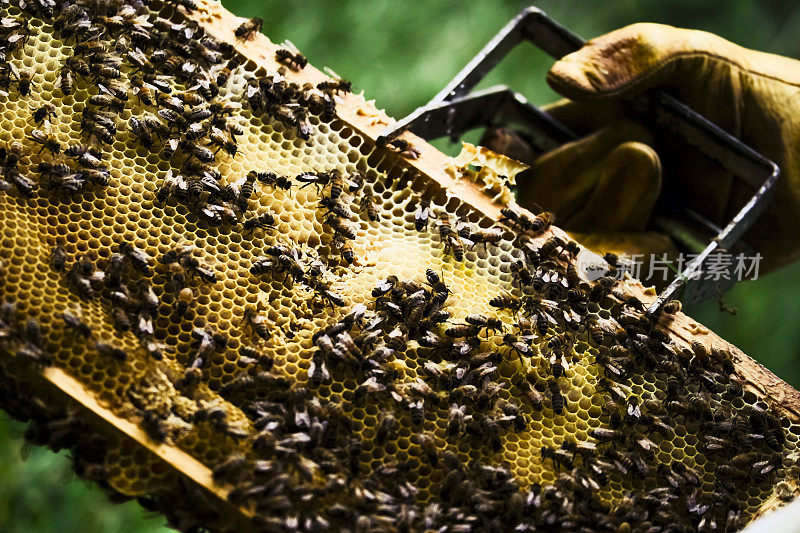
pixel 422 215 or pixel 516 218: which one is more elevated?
pixel 516 218

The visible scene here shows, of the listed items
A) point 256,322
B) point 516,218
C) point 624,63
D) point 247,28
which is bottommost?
point 256,322

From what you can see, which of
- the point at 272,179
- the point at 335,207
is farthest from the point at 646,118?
the point at 272,179

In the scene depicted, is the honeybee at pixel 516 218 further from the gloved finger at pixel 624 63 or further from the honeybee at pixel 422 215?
the gloved finger at pixel 624 63

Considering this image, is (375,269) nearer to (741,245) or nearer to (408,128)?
(408,128)

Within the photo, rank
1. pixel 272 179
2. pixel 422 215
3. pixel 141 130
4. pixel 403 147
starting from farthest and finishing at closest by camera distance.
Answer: pixel 403 147 → pixel 422 215 → pixel 272 179 → pixel 141 130

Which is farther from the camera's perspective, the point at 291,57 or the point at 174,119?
the point at 291,57

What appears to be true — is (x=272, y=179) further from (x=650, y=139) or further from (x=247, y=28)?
(x=650, y=139)
